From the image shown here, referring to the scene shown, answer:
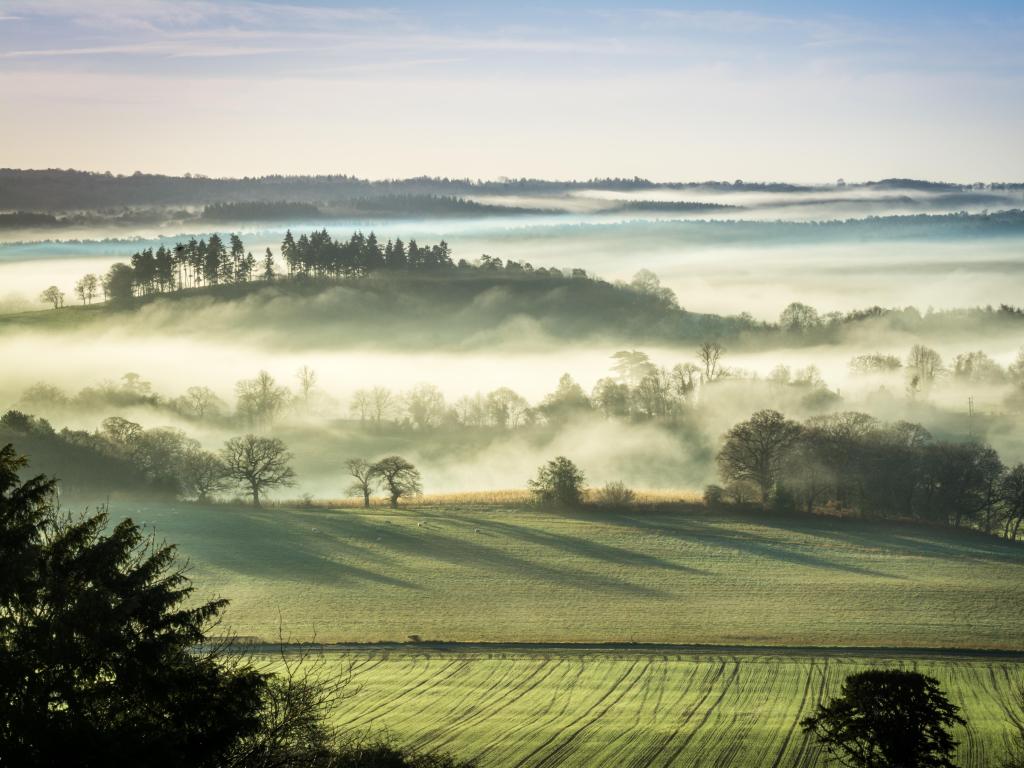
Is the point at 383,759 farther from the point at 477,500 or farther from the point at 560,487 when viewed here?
the point at 477,500

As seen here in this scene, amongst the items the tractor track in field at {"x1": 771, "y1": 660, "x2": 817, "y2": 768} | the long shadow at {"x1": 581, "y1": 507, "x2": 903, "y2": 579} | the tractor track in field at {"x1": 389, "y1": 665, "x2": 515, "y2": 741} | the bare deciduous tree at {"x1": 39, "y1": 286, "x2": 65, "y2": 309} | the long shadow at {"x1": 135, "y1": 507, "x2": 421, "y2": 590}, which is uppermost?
Result: the bare deciduous tree at {"x1": 39, "y1": 286, "x2": 65, "y2": 309}

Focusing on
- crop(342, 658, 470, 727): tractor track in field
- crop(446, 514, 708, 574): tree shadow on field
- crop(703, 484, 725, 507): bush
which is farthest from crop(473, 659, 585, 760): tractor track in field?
crop(703, 484, 725, 507): bush

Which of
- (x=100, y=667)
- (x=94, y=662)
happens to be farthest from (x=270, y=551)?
(x=94, y=662)

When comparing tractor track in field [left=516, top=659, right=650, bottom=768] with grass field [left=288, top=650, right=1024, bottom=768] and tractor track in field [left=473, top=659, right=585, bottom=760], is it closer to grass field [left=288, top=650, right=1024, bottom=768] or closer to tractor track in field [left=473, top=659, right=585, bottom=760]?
grass field [left=288, top=650, right=1024, bottom=768]

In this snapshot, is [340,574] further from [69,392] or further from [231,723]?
[69,392]

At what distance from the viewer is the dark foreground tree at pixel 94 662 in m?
16.0

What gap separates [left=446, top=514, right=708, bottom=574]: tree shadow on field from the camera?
209 ft

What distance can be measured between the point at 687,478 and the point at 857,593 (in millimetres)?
39794

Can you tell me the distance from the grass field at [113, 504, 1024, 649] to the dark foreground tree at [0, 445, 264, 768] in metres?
27.1

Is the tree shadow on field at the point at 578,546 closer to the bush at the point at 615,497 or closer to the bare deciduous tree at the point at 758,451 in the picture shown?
the bush at the point at 615,497

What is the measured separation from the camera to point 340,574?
61156 millimetres

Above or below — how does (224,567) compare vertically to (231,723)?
below

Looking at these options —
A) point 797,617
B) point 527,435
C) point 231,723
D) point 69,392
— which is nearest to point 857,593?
point 797,617

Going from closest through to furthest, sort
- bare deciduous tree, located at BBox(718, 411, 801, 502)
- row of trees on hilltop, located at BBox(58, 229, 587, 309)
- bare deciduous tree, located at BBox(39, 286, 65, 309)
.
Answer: bare deciduous tree, located at BBox(718, 411, 801, 502) < bare deciduous tree, located at BBox(39, 286, 65, 309) < row of trees on hilltop, located at BBox(58, 229, 587, 309)
